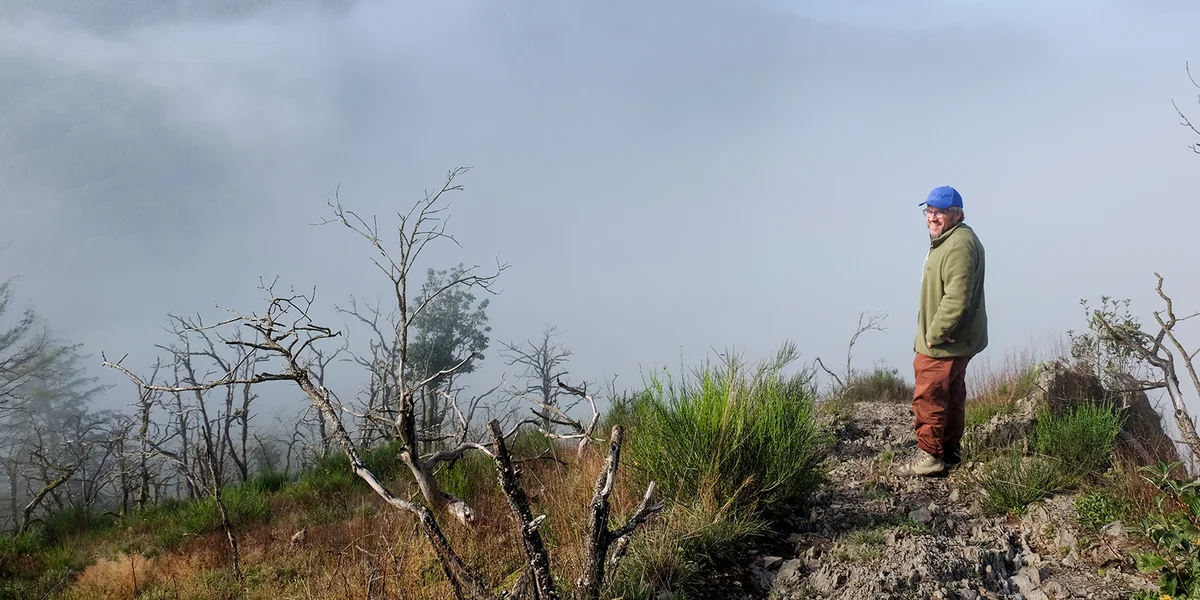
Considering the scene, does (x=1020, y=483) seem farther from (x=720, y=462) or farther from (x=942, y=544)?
(x=720, y=462)

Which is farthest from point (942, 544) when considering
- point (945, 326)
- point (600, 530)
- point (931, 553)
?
point (600, 530)

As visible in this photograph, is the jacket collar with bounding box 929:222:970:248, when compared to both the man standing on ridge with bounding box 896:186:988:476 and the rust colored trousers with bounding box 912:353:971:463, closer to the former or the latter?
the man standing on ridge with bounding box 896:186:988:476

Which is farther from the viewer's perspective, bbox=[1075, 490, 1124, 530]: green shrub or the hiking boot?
the hiking boot

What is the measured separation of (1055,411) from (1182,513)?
98.7 inches

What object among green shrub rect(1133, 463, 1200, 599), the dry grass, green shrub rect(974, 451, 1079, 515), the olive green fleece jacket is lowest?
green shrub rect(1133, 463, 1200, 599)

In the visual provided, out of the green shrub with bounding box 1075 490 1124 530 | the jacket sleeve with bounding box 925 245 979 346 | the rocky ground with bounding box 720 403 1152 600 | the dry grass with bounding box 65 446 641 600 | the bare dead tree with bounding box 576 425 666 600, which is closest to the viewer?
the bare dead tree with bounding box 576 425 666 600

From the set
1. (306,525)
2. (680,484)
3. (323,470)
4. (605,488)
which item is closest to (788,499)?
(680,484)

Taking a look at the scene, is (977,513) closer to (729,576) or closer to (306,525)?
(729,576)

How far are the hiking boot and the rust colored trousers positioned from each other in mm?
61

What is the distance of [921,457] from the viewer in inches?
225

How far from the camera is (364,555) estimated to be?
3.79 meters

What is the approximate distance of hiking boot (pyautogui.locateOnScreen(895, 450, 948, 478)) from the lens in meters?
5.47

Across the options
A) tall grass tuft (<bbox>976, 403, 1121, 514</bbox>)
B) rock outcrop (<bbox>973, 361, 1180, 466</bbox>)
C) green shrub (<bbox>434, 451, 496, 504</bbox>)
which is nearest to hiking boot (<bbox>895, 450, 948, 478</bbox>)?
tall grass tuft (<bbox>976, 403, 1121, 514</bbox>)

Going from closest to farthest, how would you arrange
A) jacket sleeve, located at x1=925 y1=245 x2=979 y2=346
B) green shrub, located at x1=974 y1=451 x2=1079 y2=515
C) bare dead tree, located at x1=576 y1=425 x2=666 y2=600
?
1. bare dead tree, located at x1=576 y1=425 x2=666 y2=600
2. green shrub, located at x1=974 y1=451 x2=1079 y2=515
3. jacket sleeve, located at x1=925 y1=245 x2=979 y2=346
